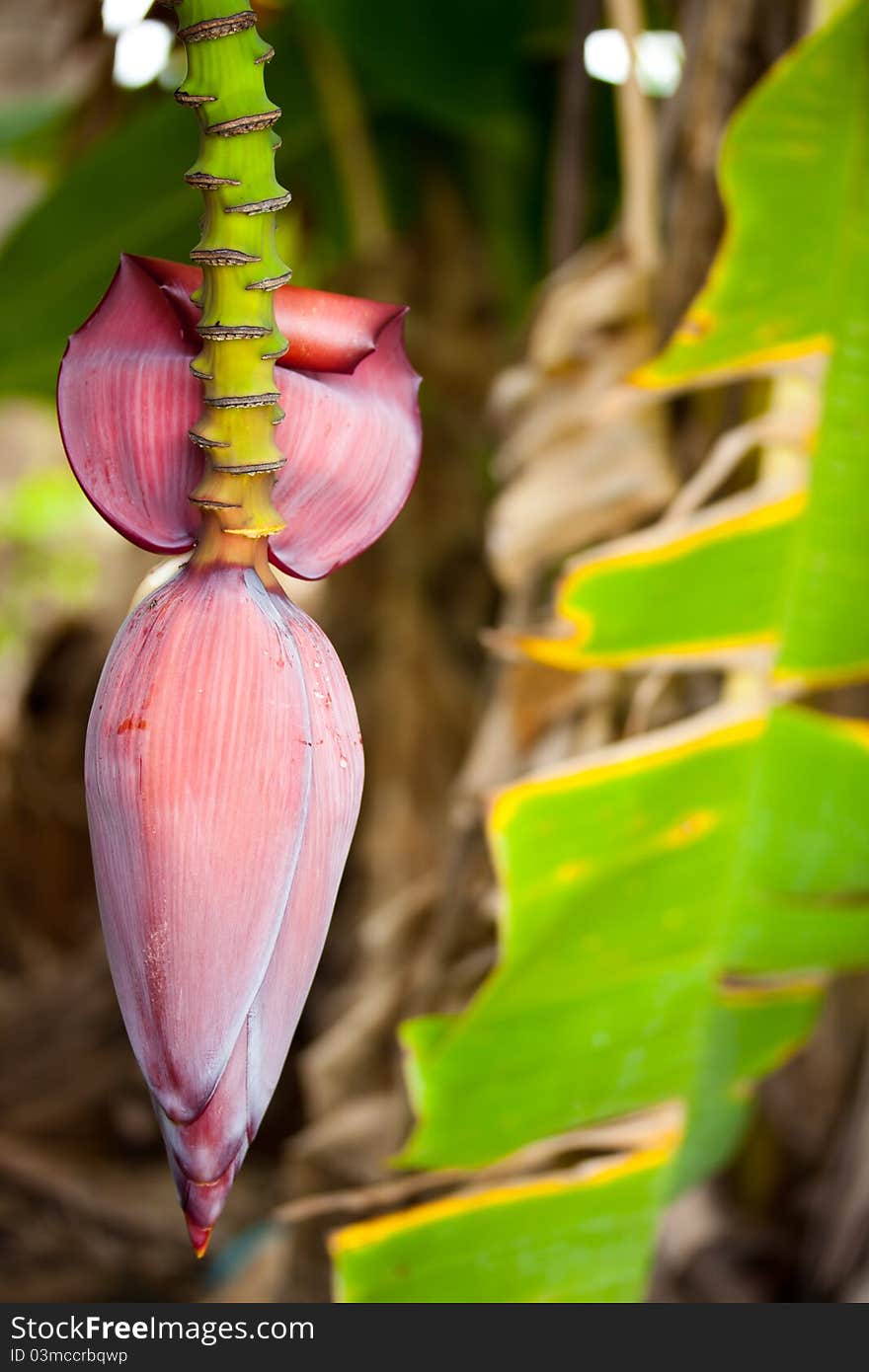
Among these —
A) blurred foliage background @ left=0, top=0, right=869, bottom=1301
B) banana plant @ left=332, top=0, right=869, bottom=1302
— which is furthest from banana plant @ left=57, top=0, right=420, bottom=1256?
banana plant @ left=332, top=0, right=869, bottom=1302

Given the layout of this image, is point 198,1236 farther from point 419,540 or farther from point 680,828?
point 419,540

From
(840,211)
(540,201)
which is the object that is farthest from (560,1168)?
(540,201)

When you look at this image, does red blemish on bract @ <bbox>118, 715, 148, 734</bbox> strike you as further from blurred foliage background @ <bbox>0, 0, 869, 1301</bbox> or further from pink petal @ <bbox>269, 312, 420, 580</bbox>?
blurred foliage background @ <bbox>0, 0, 869, 1301</bbox>

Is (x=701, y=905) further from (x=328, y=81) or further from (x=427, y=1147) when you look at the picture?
(x=328, y=81)

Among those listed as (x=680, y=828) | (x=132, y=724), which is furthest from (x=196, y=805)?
(x=680, y=828)

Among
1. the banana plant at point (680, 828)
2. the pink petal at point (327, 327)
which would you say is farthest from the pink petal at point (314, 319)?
the banana plant at point (680, 828)
